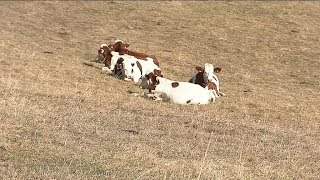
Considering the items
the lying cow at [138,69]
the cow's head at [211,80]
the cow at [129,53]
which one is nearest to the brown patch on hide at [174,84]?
the cow's head at [211,80]

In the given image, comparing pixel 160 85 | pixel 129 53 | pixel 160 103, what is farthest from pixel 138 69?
pixel 160 103

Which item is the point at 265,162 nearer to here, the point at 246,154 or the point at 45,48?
the point at 246,154

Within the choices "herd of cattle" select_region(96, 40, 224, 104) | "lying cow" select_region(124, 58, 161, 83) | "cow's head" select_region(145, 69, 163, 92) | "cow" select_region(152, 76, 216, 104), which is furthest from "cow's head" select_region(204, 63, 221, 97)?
"lying cow" select_region(124, 58, 161, 83)

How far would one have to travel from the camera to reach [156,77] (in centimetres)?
1938

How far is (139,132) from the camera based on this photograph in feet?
42.3

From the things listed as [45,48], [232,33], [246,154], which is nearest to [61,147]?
[246,154]

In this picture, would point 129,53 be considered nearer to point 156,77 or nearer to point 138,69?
point 138,69

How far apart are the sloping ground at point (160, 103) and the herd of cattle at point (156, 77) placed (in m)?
0.55

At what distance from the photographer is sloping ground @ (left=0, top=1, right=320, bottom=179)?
34.1 ft

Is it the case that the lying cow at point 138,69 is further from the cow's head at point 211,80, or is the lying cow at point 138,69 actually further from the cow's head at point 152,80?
the cow's head at point 211,80

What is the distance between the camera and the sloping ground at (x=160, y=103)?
34.1 ft

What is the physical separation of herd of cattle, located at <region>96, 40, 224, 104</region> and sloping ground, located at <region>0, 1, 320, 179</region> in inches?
21.8

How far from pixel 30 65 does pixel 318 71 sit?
43.4ft

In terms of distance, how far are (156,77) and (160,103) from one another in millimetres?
2024
